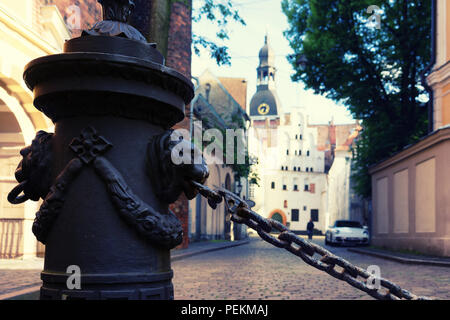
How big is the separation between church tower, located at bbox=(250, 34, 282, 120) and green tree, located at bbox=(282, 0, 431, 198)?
8295 cm

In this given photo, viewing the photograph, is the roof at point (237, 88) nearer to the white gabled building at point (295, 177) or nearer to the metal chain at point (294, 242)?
the white gabled building at point (295, 177)

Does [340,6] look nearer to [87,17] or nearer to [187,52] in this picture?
[187,52]

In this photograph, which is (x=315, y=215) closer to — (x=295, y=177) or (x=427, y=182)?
(x=295, y=177)

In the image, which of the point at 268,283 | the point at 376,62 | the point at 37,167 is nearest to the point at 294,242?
the point at 37,167

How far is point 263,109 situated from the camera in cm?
11112

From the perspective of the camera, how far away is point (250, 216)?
1.99 meters

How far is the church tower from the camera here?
108125 millimetres

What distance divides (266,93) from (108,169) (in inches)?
4363

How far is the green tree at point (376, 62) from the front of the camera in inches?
888

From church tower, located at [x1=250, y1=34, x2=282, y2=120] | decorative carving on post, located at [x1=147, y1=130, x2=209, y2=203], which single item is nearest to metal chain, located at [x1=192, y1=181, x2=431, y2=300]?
decorative carving on post, located at [x1=147, y1=130, x2=209, y2=203]

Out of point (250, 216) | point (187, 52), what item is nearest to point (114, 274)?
point (250, 216)

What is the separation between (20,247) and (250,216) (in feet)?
39.8
